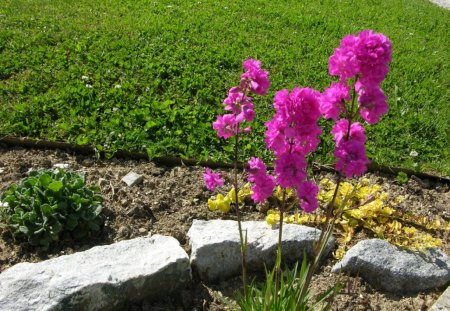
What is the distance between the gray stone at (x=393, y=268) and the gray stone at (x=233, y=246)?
20 cm

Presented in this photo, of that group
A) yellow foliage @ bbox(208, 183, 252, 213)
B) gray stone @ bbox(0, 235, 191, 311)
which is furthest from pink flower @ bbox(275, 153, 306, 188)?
yellow foliage @ bbox(208, 183, 252, 213)

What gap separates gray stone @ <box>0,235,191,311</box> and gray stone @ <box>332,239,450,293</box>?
1.02m

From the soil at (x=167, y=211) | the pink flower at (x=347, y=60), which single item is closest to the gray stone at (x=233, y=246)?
the soil at (x=167, y=211)

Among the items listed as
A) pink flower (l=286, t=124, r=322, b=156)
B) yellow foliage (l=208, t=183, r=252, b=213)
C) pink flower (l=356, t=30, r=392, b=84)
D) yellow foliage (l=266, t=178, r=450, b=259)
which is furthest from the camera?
yellow foliage (l=208, t=183, r=252, b=213)

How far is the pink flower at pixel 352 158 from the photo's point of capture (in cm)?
181

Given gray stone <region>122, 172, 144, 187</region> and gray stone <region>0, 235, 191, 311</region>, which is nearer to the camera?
gray stone <region>0, 235, 191, 311</region>

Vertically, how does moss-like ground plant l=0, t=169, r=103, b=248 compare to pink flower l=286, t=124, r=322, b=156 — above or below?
below

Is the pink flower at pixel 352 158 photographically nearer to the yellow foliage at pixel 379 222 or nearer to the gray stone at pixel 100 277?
the gray stone at pixel 100 277

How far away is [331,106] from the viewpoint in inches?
A: 75.1

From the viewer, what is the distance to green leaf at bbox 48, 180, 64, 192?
3154mm

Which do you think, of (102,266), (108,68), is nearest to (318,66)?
(108,68)

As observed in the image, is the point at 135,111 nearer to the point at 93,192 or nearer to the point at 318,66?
the point at 93,192

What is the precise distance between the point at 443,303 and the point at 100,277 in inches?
74.5

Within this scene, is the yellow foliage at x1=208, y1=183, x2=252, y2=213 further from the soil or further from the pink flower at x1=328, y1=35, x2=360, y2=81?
the pink flower at x1=328, y1=35, x2=360, y2=81
